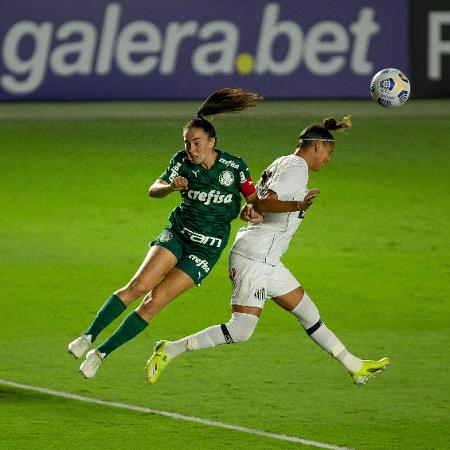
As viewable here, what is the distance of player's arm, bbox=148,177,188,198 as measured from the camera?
32.3 ft

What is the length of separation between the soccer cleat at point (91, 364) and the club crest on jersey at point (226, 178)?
1501 mm

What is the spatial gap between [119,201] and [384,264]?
4.15m

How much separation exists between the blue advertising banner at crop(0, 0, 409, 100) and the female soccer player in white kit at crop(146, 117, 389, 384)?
12.7 meters

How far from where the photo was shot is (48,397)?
10.9 m

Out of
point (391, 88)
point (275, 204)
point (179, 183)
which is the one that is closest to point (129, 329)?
point (179, 183)

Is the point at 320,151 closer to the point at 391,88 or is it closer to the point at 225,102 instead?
the point at 225,102

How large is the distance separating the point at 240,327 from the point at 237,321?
52 millimetres

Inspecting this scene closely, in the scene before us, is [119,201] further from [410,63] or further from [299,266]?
[410,63]

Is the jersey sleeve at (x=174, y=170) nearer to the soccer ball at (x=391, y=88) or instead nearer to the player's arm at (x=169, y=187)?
the player's arm at (x=169, y=187)

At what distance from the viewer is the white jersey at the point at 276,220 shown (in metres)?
10.1

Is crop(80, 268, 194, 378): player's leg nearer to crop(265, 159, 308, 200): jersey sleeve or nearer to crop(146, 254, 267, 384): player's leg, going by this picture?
crop(146, 254, 267, 384): player's leg

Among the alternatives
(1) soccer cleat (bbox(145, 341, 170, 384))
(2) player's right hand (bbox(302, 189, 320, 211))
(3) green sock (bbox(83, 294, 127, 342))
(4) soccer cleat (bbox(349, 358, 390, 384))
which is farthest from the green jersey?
(4) soccer cleat (bbox(349, 358, 390, 384))

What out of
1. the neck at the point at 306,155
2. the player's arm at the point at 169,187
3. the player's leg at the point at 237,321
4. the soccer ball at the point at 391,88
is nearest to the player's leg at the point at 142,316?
the player's leg at the point at 237,321

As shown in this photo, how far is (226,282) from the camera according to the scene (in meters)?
15.1
